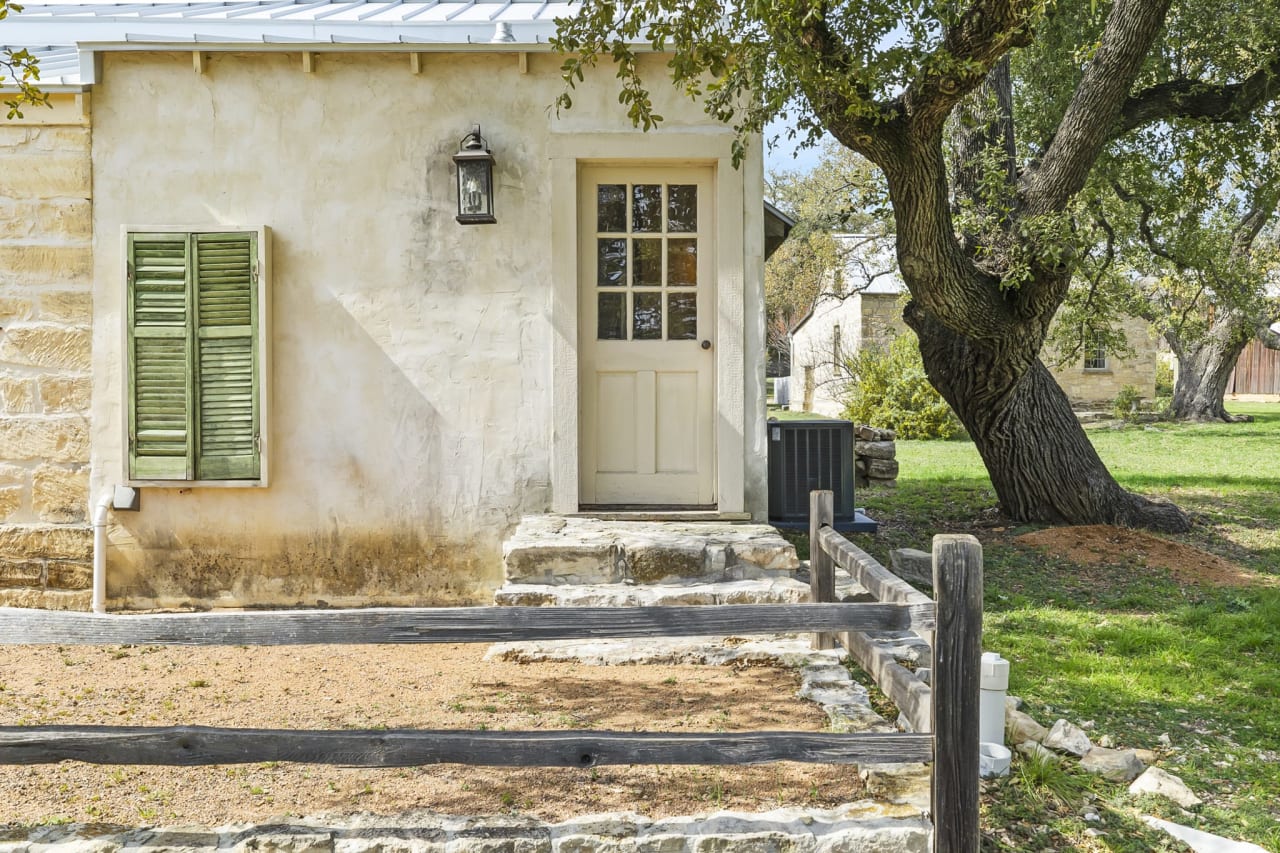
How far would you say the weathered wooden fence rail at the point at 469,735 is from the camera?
275cm

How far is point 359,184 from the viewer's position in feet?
18.6

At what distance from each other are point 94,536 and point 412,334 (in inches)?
88.4

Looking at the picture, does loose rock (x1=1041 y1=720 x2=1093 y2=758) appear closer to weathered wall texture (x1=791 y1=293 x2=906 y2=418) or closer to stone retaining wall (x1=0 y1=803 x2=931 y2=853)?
stone retaining wall (x1=0 y1=803 x2=931 y2=853)

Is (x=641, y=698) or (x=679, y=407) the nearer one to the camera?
(x=641, y=698)

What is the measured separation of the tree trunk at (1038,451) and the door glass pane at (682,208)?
293cm

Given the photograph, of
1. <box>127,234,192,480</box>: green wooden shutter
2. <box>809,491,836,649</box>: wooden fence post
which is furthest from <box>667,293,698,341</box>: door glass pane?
<box>127,234,192,480</box>: green wooden shutter

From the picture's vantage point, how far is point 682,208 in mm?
5840

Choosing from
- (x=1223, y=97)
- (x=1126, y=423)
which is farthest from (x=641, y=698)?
(x=1126, y=423)

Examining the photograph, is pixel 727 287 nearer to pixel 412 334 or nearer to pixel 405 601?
pixel 412 334

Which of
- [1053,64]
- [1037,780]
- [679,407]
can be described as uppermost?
[1053,64]

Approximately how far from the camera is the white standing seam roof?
17.9ft

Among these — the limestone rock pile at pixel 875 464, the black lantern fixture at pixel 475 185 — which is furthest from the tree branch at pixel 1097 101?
the limestone rock pile at pixel 875 464

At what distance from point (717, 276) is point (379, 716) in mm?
3098

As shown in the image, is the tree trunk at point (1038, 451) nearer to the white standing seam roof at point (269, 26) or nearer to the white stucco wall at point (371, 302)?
the white stucco wall at point (371, 302)
